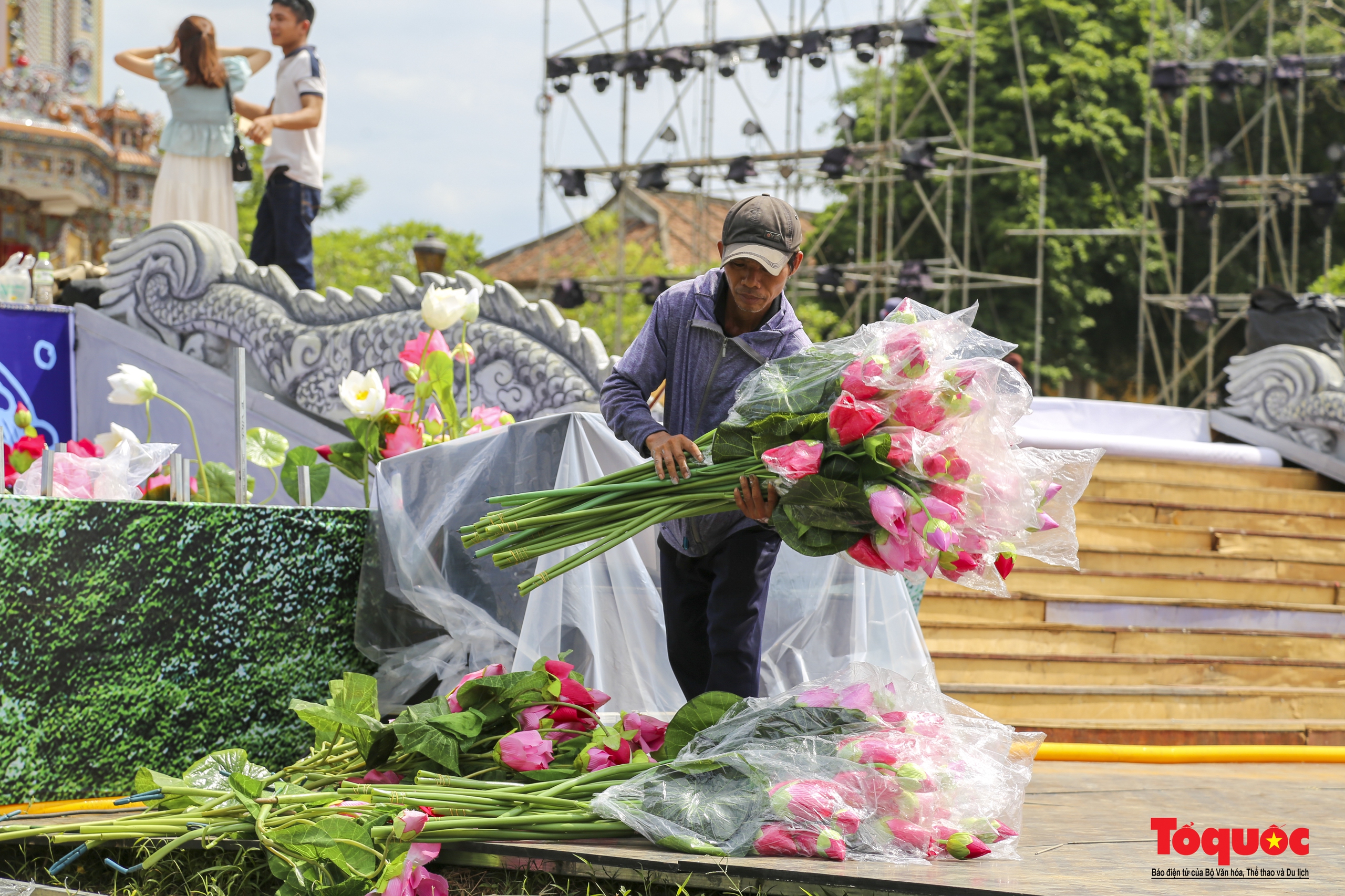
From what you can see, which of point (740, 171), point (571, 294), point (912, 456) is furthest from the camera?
point (571, 294)

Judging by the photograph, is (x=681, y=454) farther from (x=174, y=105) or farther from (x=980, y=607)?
(x=174, y=105)

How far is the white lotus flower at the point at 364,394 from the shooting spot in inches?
151

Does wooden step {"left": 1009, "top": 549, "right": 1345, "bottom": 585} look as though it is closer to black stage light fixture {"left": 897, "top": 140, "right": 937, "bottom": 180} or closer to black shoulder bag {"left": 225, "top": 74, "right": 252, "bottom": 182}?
black shoulder bag {"left": 225, "top": 74, "right": 252, "bottom": 182}

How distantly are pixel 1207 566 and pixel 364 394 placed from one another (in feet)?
16.2

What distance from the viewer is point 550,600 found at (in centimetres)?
332

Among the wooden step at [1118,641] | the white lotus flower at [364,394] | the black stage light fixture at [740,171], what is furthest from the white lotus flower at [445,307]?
the black stage light fixture at [740,171]

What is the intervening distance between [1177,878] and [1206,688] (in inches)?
130

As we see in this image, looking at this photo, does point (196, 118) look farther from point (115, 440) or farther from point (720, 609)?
point (720, 609)

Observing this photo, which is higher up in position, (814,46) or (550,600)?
(814,46)

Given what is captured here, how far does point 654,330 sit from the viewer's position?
3029 mm

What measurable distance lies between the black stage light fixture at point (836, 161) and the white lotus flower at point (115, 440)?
1529 cm

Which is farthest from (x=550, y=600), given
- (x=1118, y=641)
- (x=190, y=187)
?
(x=190, y=187)

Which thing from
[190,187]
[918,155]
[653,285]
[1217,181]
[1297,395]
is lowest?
[1297,395]

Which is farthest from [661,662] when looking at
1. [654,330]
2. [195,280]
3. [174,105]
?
[174,105]
